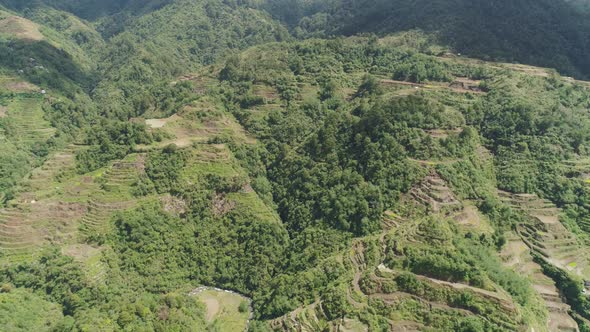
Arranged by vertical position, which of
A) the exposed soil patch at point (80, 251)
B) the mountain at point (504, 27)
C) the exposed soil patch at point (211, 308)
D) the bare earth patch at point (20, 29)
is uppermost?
the mountain at point (504, 27)

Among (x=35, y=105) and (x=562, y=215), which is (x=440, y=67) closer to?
(x=562, y=215)

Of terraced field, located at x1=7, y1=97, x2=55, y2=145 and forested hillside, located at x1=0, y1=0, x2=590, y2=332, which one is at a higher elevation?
forested hillside, located at x1=0, y1=0, x2=590, y2=332

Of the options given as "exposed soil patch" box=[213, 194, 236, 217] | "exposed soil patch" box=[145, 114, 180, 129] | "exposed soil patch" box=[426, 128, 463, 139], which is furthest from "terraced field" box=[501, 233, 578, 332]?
"exposed soil patch" box=[145, 114, 180, 129]

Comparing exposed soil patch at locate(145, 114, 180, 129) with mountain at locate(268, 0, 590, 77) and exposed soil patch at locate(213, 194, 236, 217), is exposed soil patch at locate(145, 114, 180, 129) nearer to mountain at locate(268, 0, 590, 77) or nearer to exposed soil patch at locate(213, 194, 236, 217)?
exposed soil patch at locate(213, 194, 236, 217)

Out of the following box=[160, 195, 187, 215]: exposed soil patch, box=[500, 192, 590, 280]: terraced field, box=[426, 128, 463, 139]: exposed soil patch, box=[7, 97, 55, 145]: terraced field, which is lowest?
box=[7, 97, 55, 145]: terraced field

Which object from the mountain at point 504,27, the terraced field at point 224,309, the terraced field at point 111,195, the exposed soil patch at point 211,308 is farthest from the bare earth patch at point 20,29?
the exposed soil patch at point 211,308

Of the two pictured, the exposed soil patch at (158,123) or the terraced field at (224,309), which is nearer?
the terraced field at (224,309)

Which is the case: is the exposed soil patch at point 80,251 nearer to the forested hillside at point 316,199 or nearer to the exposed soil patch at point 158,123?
the forested hillside at point 316,199

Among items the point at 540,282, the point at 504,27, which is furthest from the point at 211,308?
the point at 504,27
